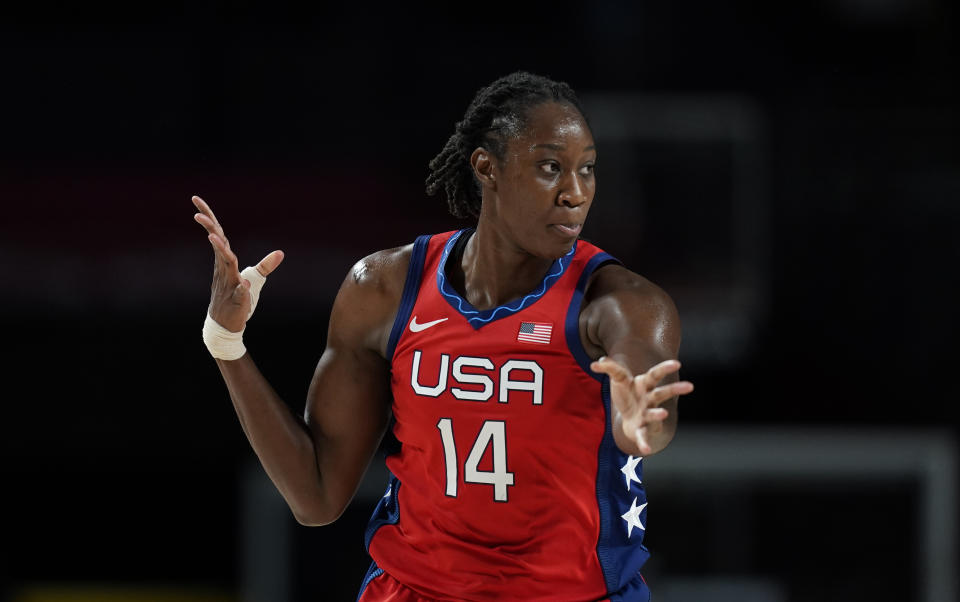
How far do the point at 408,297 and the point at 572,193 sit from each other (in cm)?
48

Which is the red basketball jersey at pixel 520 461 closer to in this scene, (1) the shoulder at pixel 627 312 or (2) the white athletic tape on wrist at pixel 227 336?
(1) the shoulder at pixel 627 312

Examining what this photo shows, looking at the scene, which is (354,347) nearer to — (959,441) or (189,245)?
(189,245)

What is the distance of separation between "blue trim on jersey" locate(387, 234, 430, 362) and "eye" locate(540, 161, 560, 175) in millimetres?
430

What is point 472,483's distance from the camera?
309 cm

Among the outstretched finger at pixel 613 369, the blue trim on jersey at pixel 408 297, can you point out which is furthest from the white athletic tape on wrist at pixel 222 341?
the outstretched finger at pixel 613 369

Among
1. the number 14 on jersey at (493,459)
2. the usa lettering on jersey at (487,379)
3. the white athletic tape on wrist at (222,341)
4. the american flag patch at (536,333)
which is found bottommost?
the number 14 on jersey at (493,459)

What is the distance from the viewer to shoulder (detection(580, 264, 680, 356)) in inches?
116

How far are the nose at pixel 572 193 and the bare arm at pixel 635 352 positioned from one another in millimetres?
192

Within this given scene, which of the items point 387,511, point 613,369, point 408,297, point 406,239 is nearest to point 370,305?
point 408,297

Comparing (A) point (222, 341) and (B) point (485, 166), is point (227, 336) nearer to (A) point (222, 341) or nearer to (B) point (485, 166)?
(A) point (222, 341)

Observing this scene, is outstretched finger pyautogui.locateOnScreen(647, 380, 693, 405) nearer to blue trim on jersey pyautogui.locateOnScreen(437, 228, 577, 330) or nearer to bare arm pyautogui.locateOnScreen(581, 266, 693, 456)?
bare arm pyautogui.locateOnScreen(581, 266, 693, 456)

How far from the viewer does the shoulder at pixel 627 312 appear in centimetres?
295

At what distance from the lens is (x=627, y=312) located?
2.98 meters

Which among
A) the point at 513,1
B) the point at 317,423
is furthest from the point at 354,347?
the point at 513,1
